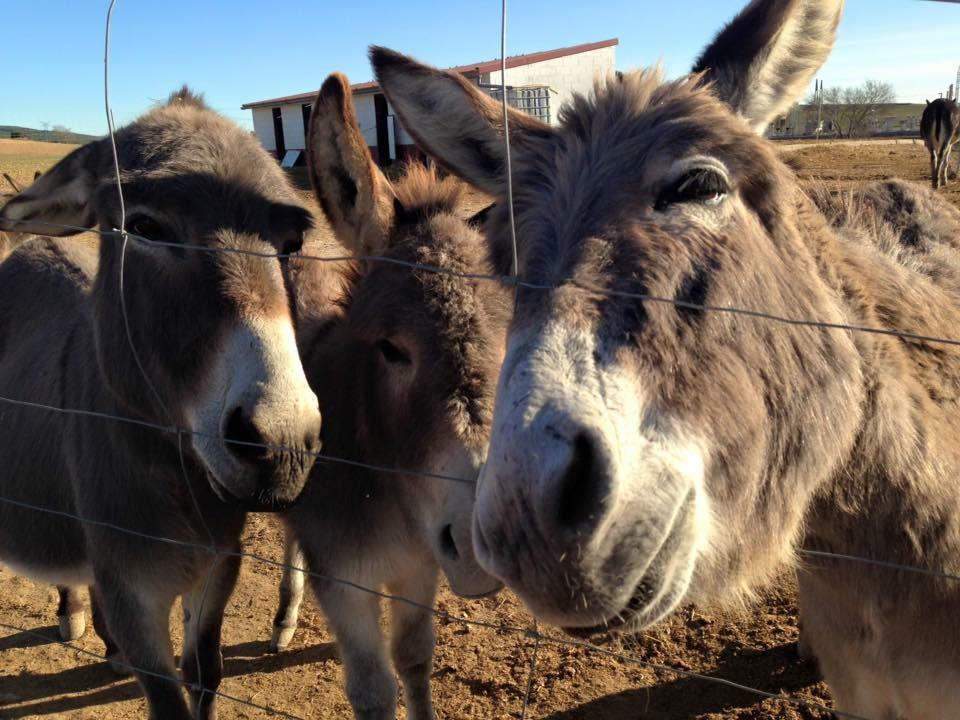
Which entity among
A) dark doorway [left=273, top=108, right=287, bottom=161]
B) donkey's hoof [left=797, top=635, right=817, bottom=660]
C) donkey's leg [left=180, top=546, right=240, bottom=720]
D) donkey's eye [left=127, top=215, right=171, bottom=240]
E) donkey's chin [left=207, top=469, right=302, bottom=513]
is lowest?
donkey's hoof [left=797, top=635, right=817, bottom=660]

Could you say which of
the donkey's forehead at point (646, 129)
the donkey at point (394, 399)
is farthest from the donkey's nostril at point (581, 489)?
the donkey at point (394, 399)

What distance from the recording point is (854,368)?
168 cm

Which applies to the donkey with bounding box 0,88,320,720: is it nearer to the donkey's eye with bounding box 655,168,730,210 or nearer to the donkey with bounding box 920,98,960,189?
the donkey's eye with bounding box 655,168,730,210

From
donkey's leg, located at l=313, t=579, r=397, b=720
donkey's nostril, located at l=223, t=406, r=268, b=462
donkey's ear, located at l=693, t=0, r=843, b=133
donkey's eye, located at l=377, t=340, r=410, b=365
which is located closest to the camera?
donkey's ear, located at l=693, t=0, r=843, b=133

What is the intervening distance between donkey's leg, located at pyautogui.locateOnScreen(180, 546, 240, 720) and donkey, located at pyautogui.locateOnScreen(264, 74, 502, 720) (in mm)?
426

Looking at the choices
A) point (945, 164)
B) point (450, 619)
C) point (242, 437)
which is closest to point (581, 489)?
point (242, 437)

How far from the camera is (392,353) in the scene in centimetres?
282

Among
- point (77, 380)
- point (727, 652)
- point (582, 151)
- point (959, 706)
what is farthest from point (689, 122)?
point (727, 652)

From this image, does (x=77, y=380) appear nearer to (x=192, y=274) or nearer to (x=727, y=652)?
(x=192, y=274)

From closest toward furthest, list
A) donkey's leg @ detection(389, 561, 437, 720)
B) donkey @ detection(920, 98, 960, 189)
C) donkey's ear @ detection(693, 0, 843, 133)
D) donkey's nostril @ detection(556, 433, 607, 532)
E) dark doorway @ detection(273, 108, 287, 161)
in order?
1. donkey's nostril @ detection(556, 433, 607, 532)
2. donkey's ear @ detection(693, 0, 843, 133)
3. donkey's leg @ detection(389, 561, 437, 720)
4. donkey @ detection(920, 98, 960, 189)
5. dark doorway @ detection(273, 108, 287, 161)

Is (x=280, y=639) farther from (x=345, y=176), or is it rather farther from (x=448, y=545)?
(x=345, y=176)

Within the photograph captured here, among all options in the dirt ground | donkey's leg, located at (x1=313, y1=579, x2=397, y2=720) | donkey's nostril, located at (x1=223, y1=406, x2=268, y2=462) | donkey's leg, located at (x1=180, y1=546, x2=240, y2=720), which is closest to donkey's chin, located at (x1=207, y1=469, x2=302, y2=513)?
donkey's nostril, located at (x1=223, y1=406, x2=268, y2=462)

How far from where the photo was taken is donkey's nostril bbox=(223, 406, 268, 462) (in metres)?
2.18

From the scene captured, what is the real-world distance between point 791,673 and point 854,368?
105 inches
